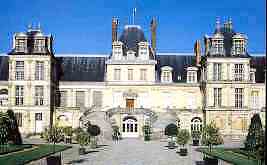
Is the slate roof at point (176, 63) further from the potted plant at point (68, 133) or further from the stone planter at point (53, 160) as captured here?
the stone planter at point (53, 160)

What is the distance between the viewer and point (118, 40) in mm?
44188

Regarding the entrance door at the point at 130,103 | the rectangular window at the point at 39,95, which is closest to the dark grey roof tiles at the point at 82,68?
the entrance door at the point at 130,103

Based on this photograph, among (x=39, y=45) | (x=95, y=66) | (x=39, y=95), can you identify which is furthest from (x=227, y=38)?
(x=39, y=95)

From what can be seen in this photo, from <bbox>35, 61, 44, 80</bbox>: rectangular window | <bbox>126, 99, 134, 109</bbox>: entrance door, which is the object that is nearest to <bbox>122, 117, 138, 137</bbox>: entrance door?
<bbox>126, 99, 134, 109</bbox>: entrance door

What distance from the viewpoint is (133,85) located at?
4319 cm

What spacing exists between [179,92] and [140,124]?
5036 millimetres

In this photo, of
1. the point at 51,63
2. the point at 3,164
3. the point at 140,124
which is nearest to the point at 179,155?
the point at 3,164

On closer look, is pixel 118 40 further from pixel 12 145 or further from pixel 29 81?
pixel 12 145

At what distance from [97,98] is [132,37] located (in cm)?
649

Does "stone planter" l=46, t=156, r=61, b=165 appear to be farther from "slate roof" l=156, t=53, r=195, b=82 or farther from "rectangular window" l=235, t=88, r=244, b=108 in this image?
"slate roof" l=156, t=53, r=195, b=82

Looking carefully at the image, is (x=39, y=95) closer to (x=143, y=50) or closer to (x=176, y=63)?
(x=143, y=50)

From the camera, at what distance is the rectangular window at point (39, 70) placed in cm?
4081

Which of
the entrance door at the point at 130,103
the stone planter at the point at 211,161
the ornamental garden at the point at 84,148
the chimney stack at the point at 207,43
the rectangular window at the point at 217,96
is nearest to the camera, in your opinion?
the stone planter at the point at 211,161

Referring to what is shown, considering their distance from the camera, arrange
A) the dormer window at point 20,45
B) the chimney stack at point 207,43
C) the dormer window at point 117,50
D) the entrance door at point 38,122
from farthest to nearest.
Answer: the dormer window at point 117,50 → the chimney stack at point 207,43 → the dormer window at point 20,45 → the entrance door at point 38,122
